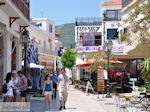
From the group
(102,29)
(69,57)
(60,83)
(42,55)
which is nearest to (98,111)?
(60,83)

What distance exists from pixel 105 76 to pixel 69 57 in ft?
150

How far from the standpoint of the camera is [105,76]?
2266 centimetres

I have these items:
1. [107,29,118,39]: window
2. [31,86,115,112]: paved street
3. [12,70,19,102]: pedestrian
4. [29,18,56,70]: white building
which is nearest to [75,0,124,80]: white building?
[107,29,118,39]: window

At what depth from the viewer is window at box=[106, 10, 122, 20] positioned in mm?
42641

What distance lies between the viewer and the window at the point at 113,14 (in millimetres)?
42641

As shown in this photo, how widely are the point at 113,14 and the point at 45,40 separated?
18333mm

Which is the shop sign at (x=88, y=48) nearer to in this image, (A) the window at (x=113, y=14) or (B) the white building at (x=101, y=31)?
(B) the white building at (x=101, y=31)

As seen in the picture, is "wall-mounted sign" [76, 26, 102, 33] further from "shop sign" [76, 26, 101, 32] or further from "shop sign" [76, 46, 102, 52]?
"shop sign" [76, 46, 102, 52]

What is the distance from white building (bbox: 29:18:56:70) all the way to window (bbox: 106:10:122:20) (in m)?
13.0

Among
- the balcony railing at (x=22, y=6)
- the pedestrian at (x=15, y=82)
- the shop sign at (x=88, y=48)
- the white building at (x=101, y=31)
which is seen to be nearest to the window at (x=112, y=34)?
the white building at (x=101, y=31)

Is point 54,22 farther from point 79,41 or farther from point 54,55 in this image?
point 79,41

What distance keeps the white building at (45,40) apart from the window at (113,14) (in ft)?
42.7

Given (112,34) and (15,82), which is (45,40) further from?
(15,82)

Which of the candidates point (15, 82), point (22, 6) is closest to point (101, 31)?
point (22, 6)
